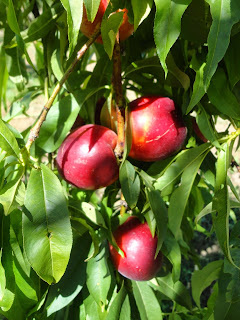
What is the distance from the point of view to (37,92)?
0.91 meters

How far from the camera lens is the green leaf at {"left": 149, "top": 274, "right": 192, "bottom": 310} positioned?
2.77 ft

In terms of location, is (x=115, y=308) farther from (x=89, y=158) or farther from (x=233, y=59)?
(x=233, y=59)

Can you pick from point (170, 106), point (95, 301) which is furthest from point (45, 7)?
point (95, 301)

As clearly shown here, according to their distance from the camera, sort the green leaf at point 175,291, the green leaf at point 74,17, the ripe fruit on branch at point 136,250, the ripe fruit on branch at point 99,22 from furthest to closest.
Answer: the green leaf at point 175,291, the ripe fruit on branch at point 136,250, the ripe fruit on branch at point 99,22, the green leaf at point 74,17

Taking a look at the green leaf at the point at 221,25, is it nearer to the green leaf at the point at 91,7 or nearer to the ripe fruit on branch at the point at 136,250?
the green leaf at the point at 91,7

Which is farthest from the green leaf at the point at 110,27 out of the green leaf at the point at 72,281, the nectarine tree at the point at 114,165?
the green leaf at the point at 72,281

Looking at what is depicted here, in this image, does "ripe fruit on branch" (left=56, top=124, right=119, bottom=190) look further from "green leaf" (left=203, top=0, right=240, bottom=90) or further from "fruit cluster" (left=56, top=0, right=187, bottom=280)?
"green leaf" (left=203, top=0, right=240, bottom=90)

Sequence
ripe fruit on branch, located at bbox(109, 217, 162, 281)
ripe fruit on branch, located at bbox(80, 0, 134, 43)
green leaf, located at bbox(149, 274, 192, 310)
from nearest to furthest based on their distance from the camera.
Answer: ripe fruit on branch, located at bbox(80, 0, 134, 43) < ripe fruit on branch, located at bbox(109, 217, 162, 281) < green leaf, located at bbox(149, 274, 192, 310)

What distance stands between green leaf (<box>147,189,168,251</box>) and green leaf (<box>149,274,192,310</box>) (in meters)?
0.25

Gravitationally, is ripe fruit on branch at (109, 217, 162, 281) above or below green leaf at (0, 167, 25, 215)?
below

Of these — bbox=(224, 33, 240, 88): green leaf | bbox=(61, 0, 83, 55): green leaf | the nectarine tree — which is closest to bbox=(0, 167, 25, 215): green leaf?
the nectarine tree

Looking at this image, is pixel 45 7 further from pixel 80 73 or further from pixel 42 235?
pixel 42 235

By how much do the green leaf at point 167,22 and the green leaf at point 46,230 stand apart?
0.22 meters

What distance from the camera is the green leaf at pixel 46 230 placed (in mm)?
519
